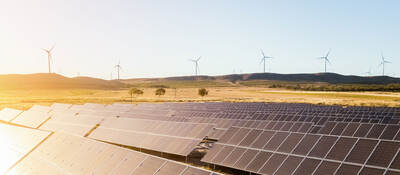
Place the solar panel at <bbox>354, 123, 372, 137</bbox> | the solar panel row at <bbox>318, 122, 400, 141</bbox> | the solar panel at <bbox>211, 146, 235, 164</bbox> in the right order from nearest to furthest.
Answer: the solar panel at <bbox>211, 146, 235, 164</bbox> < the solar panel row at <bbox>318, 122, 400, 141</bbox> < the solar panel at <bbox>354, 123, 372, 137</bbox>

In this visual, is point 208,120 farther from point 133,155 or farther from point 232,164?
point 133,155

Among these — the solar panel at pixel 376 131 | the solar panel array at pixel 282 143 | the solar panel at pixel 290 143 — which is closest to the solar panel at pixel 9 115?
the solar panel array at pixel 282 143

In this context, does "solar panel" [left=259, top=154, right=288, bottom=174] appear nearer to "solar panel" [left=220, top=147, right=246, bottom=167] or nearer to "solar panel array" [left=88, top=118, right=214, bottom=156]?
"solar panel" [left=220, top=147, right=246, bottom=167]

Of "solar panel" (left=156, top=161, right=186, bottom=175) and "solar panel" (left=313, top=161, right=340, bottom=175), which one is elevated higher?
"solar panel" (left=156, top=161, right=186, bottom=175)

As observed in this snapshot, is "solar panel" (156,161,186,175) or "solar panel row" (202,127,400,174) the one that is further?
"solar panel row" (202,127,400,174)

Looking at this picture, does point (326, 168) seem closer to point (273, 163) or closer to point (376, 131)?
point (273, 163)

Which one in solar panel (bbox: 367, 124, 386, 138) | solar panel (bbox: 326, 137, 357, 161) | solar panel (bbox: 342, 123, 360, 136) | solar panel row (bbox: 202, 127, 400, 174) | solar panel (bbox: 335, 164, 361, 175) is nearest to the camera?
solar panel (bbox: 335, 164, 361, 175)

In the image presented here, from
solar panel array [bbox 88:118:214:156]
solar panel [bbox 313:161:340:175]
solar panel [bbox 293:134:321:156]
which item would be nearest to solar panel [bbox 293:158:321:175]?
solar panel [bbox 313:161:340:175]

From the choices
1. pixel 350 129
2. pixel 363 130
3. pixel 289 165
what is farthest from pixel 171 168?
pixel 350 129

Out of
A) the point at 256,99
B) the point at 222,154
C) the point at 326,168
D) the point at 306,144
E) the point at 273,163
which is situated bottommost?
the point at 256,99
